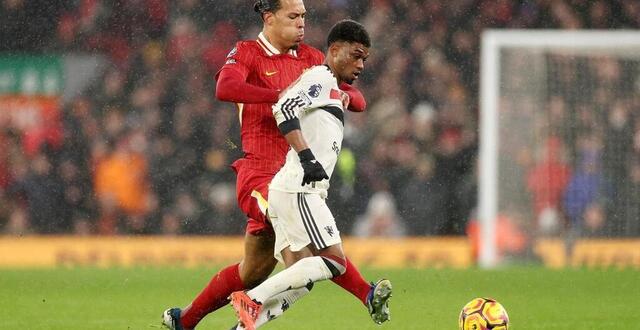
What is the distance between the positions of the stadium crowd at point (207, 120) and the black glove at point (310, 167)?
10.5 metres

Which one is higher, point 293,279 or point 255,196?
point 255,196

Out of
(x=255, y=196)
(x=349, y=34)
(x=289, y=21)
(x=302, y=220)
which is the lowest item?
(x=302, y=220)

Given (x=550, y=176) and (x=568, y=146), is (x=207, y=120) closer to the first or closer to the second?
(x=550, y=176)

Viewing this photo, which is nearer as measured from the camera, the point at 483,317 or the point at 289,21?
the point at 483,317

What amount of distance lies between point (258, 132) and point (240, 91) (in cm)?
43

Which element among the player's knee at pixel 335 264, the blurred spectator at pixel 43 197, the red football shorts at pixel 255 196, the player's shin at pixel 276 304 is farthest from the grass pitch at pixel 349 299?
the blurred spectator at pixel 43 197

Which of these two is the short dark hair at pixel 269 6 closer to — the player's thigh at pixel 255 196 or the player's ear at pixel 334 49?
the player's ear at pixel 334 49

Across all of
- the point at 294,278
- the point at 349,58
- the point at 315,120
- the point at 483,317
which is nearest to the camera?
the point at 294,278

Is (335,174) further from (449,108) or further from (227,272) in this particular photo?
(227,272)

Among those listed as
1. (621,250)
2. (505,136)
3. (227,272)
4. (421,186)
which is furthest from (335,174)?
(227,272)

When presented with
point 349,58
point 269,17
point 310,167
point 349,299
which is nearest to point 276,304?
point 310,167

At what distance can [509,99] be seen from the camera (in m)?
14.9

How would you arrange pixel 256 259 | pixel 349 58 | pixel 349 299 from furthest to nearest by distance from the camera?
pixel 349 299, pixel 256 259, pixel 349 58

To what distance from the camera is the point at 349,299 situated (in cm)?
1059
